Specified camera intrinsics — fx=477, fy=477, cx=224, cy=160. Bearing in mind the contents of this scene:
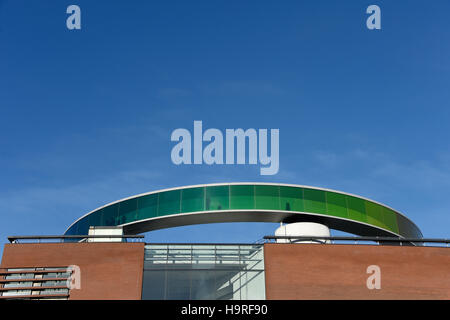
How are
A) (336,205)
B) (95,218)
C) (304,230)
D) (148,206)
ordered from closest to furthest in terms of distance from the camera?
(304,230) < (336,205) < (148,206) < (95,218)

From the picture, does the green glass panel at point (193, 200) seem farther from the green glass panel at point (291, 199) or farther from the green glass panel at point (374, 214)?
the green glass panel at point (374, 214)

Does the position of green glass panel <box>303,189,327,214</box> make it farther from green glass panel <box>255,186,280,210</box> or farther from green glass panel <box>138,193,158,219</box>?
green glass panel <box>138,193,158,219</box>

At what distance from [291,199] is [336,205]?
3.15 m

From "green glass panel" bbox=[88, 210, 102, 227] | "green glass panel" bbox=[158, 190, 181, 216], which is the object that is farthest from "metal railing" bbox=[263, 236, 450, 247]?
"green glass panel" bbox=[88, 210, 102, 227]

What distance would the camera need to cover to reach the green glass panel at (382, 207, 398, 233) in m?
32.9

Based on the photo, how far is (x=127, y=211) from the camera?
31.9m

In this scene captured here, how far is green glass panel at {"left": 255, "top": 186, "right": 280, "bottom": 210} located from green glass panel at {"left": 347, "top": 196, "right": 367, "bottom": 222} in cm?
506

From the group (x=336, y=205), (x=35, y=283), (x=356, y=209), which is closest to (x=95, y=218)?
(x=35, y=283)

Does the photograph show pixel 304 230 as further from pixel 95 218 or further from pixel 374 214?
pixel 95 218

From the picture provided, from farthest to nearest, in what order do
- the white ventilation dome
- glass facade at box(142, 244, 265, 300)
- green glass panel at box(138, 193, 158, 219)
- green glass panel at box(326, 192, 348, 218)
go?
green glass panel at box(138, 193, 158, 219) → green glass panel at box(326, 192, 348, 218) → the white ventilation dome → glass facade at box(142, 244, 265, 300)

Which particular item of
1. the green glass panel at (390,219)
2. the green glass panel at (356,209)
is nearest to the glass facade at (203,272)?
the green glass panel at (356,209)
